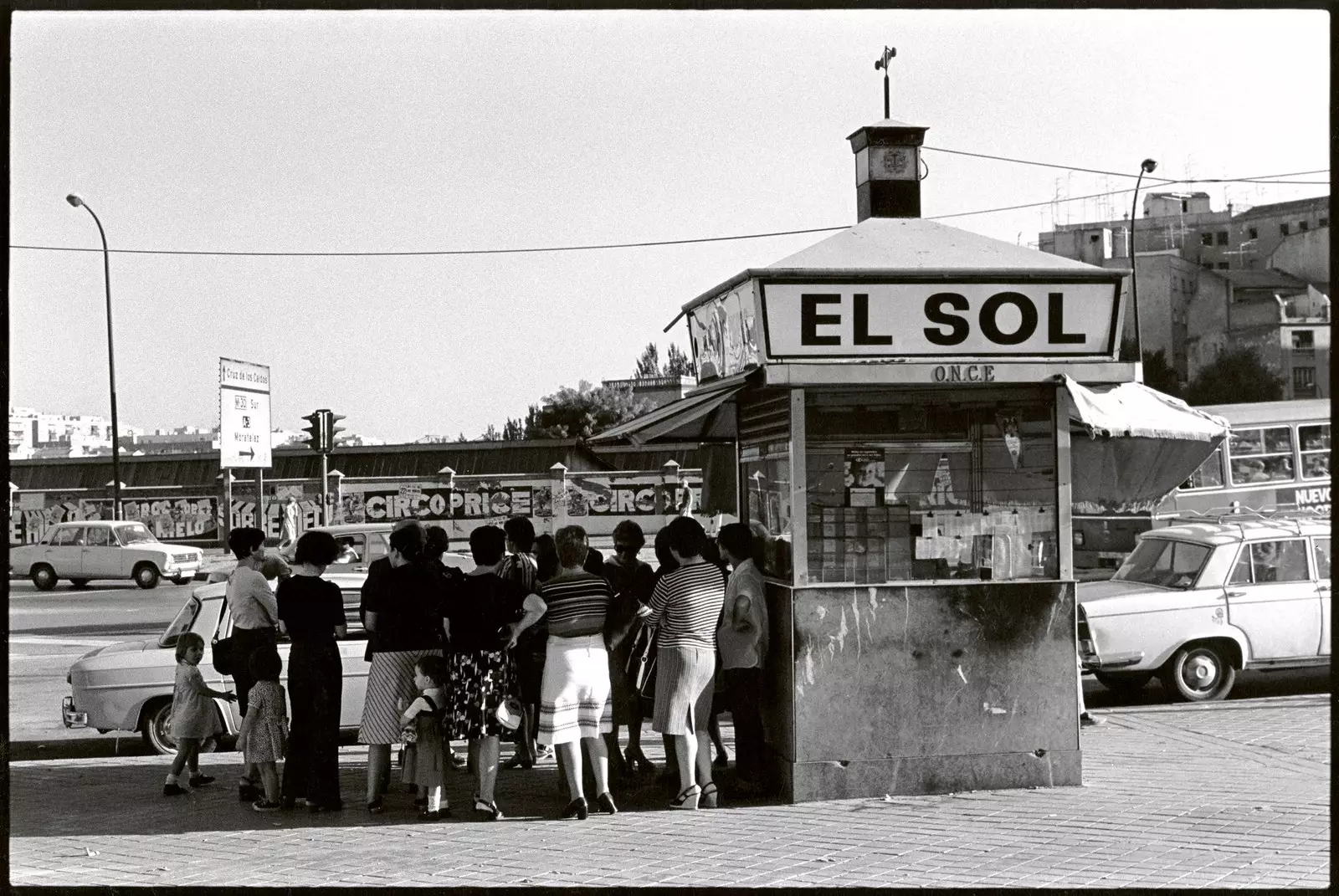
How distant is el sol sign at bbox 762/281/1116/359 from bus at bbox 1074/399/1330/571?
12964 mm

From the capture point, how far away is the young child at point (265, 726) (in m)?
8.52

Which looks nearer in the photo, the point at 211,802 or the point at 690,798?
the point at 690,798

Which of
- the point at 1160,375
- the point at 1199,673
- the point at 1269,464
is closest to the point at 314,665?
the point at 1199,673

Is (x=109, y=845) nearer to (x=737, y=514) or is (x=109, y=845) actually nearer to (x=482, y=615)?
(x=482, y=615)

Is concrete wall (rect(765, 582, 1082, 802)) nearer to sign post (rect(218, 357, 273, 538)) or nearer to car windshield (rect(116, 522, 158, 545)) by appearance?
sign post (rect(218, 357, 273, 538))

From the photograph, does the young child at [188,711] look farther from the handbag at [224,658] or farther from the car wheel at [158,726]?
the car wheel at [158,726]

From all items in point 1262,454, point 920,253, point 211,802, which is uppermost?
point 920,253

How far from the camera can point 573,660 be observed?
7.88 m

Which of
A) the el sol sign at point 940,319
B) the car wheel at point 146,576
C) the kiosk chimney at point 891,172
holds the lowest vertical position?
the car wheel at point 146,576

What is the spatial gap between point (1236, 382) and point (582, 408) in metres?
35.7

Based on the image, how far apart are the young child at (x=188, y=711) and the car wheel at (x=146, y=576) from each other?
82.8ft

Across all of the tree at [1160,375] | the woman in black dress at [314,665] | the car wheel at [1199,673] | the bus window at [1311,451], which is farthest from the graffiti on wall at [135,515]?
the tree at [1160,375]

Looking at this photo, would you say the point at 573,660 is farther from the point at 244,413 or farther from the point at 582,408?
the point at 582,408

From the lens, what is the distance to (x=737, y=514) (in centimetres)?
1087
